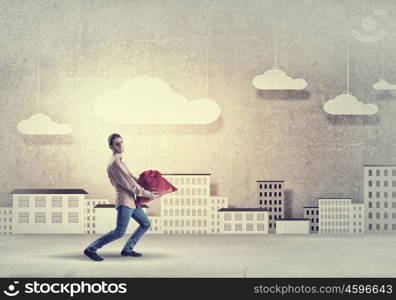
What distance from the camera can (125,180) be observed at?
6.49 metres

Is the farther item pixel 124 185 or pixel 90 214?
pixel 90 214

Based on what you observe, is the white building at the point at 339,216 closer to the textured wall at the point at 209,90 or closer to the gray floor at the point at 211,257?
the textured wall at the point at 209,90

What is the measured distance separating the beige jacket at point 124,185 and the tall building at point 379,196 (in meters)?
3.63

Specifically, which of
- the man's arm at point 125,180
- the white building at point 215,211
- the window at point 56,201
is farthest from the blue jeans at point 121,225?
the window at point 56,201

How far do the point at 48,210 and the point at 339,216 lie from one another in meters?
3.88

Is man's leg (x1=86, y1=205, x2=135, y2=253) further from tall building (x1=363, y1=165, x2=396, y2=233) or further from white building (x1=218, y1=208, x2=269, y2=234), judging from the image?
tall building (x1=363, y1=165, x2=396, y2=233)

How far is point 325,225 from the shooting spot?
29.5ft

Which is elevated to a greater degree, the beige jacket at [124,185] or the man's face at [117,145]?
the man's face at [117,145]

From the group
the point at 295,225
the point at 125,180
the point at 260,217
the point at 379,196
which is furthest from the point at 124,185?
the point at 379,196

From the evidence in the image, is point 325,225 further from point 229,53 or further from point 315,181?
point 229,53

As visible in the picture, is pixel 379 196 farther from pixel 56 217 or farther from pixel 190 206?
pixel 56 217

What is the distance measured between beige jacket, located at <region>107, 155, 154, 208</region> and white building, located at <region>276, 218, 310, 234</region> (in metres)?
2.93

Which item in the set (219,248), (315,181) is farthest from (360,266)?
(315,181)

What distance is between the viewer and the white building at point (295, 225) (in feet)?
29.3
